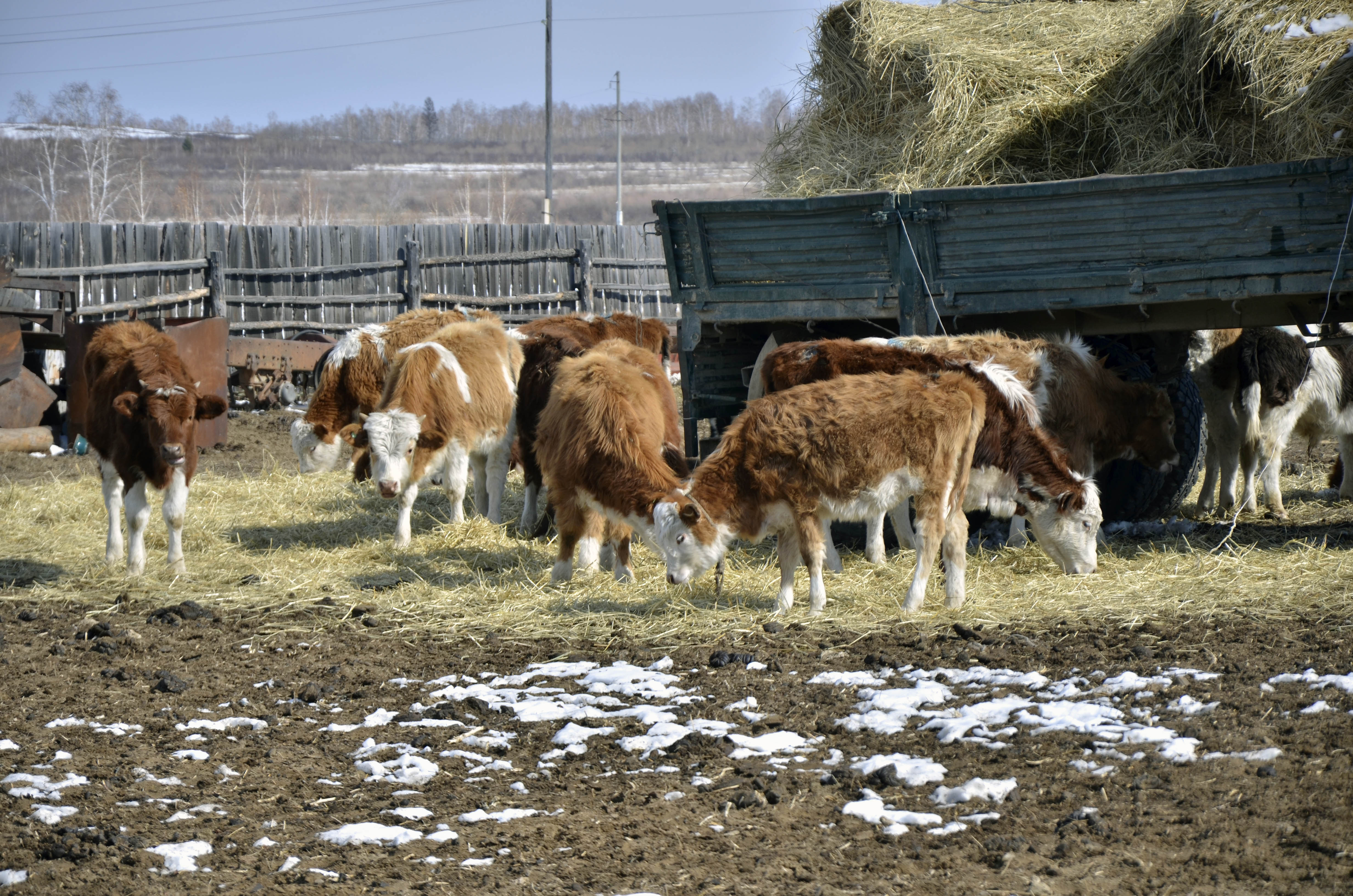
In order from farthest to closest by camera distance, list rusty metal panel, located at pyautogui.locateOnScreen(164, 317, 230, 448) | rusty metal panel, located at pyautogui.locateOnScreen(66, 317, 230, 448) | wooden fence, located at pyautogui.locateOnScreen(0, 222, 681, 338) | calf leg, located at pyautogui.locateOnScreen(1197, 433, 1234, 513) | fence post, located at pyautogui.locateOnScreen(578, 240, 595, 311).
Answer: fence post, located at pyautogui.locateOnScreen(578, 240, 595, 311) < wooden fence, located at pyautogui.locateOnScreen(0, 222, 681, 338) < rusty metal panel, located at pyautogui.locateOnScreen(164, 317, 230, 448) < rusty metal panel, located at pyautogui.locateOnScreen(66, 317, 230, 448) < calf leg, located at pyautogui.locateOnScreen(1197, 433, 1234, 513)

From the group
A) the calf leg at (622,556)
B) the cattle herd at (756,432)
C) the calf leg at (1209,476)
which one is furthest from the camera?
the calf leg at (1209,476)

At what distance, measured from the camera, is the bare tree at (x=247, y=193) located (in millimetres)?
86062

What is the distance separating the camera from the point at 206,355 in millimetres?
14422

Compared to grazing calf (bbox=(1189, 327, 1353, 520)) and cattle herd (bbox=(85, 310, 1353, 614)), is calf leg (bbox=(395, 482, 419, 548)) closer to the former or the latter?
cattle herd (bbox=(85, 310, 1353, 614))

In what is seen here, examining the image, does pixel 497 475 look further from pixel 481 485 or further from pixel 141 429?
pixel 141 429

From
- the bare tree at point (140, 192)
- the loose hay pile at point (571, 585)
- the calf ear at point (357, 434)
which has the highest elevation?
the bare tree at point (140, 192)

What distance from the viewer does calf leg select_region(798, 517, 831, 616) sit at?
6.64 m

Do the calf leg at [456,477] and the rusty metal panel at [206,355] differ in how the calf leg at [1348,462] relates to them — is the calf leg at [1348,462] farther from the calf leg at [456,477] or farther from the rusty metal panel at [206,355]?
the rusty metal panel at [206,355]

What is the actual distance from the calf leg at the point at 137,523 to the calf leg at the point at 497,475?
2.77 meters

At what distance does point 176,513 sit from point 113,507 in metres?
0.59

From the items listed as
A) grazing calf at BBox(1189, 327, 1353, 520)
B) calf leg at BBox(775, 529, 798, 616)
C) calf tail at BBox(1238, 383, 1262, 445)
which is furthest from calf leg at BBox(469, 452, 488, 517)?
calf tail at BBox(1238, 383, 1262, 445)

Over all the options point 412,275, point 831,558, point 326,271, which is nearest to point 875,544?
point 831,558

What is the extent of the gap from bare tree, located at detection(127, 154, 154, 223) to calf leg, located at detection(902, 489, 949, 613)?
262ft

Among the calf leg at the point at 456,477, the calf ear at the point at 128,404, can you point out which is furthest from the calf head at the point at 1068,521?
the calf ear at the point at 128,404
